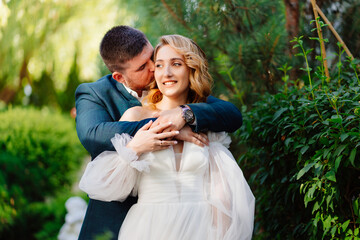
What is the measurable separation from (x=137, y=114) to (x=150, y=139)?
0.27 m

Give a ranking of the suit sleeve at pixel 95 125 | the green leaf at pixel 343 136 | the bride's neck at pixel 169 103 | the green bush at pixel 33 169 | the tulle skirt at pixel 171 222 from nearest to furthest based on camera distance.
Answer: the green leaf at pixel 343 136
the tulle skirt at pixel 171 222
the suit sleeve at pixel 95 125
the bride's neck at pixel 169 103
the green bush at pixel 33 169

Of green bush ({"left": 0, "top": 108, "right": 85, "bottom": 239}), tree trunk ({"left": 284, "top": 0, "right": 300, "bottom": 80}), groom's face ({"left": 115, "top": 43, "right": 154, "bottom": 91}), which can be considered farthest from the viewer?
green bush ({"left": 0, "top": 108, "right": 85, "bottom": 239})

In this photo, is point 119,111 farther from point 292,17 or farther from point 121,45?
point 292,17

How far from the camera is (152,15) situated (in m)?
4.37

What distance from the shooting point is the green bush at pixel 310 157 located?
6.83ft

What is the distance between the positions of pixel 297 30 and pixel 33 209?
3.03 m

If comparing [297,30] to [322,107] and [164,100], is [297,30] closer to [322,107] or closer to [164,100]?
[322,107]

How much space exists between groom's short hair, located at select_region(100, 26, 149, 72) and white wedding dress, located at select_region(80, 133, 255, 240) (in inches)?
30.0

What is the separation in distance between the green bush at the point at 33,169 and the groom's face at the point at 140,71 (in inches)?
82.3

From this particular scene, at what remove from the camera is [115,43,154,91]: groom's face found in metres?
2.65

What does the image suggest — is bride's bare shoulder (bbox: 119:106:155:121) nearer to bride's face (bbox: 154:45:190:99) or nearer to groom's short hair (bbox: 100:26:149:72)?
bride's face (bbox: 154:45:190:99)

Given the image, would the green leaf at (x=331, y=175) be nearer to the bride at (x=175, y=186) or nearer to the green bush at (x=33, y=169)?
the bride at (x=175, y=186)

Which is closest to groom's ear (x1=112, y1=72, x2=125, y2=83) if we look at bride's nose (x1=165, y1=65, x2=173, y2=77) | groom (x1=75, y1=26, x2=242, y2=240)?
groom (x1=75, y1=26, x2=242, y2=240)

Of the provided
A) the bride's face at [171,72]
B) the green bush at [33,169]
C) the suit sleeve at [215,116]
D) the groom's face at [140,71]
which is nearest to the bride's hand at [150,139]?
the suit sleeve at [215,116]
